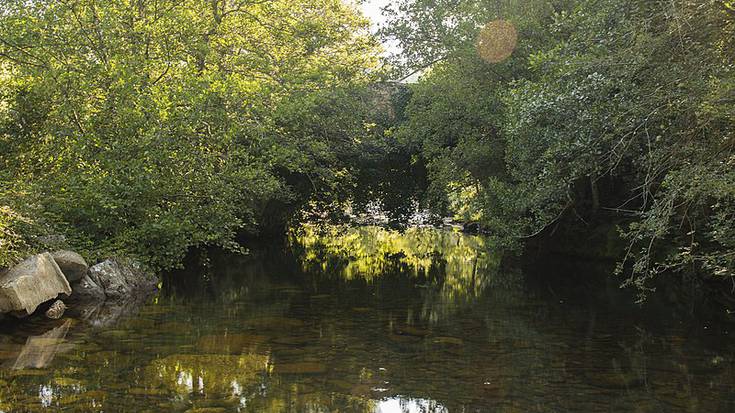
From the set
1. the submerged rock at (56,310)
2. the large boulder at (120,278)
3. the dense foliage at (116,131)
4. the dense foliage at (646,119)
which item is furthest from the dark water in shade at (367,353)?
the dense foliage at (116,131)

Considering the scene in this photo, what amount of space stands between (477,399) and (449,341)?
3.27 m

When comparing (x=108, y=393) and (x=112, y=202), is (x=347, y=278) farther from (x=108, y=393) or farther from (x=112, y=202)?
(x=108, y=393)

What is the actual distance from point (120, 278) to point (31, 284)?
350 centimetres

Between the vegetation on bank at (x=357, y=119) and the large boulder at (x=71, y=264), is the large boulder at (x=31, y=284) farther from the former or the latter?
the large boulder at (x=71, y=264)

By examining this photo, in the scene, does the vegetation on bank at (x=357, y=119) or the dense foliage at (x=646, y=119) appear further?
the vegetation on bank at (x=357, y=119)

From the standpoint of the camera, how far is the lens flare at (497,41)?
76.0 ft

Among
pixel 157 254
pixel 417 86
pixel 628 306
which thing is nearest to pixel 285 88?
pixel 417 86

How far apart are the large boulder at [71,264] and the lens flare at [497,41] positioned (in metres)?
15.1

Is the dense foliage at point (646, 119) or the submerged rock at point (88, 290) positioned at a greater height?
the dense foliage at point (646, 119)

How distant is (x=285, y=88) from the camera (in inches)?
998

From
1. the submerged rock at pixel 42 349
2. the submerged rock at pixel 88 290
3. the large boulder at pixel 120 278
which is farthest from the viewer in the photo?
the large boulder at pixel 120 278

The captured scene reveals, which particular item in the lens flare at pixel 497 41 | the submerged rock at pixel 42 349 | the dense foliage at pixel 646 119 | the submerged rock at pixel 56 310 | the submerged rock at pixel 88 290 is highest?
the lens flare at pixel 497 41

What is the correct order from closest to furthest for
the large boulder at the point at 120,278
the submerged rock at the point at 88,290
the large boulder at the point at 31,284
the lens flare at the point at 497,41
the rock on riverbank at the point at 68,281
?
1. the large boulder at the point at 31,284
2. the rock on riverbank at the point at 68,281
3. the submerged rock at the point at 88,290
4. the large boulder at the point at 120,278
5. the lens flare at the point at 497,41

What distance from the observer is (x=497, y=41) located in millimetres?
23562
